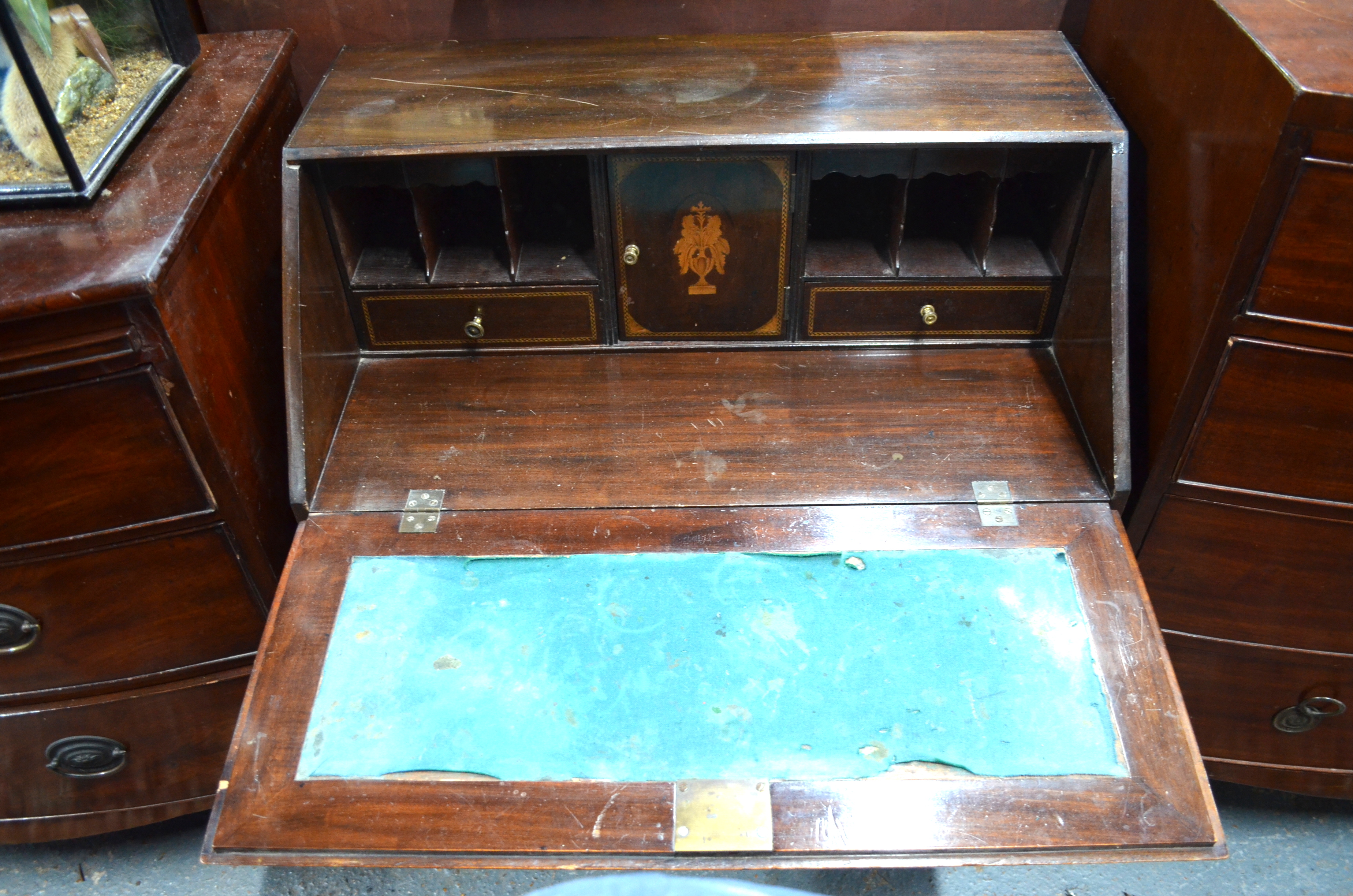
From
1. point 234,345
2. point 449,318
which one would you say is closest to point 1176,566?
point 449,318

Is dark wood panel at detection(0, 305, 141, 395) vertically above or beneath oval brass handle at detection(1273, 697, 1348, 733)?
above

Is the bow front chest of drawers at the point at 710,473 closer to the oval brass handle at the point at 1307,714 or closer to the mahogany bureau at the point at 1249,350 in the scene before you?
the mahogany bureau at the point at 1249,350

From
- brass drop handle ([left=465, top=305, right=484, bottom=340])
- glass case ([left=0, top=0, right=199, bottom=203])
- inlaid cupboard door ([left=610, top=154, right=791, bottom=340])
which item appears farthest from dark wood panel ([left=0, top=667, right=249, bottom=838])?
inlaid cupboard door ([left=610, top=154, right=791, bottom=340])

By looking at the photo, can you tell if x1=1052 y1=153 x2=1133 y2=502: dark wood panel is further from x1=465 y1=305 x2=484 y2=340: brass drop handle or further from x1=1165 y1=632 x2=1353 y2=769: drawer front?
x1=465 y1=305 x2=484 y2=340: brass drop handle

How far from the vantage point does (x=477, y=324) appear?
1619 millimetres

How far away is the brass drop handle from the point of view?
1.62 m

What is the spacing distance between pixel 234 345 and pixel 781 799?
40.3 inches

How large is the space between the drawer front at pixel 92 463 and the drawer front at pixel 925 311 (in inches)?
39.2

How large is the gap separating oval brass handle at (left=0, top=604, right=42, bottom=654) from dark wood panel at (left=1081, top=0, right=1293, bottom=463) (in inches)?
68.3

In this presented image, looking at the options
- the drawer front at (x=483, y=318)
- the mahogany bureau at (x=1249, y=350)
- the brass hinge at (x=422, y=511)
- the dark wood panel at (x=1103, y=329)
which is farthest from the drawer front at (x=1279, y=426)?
the brass hinge at (x=422, y=511)

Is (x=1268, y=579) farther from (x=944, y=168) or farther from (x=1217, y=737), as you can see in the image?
(x=944, y=168)

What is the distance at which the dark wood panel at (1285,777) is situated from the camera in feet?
5.96

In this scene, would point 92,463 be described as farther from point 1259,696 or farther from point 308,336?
point 1259,696

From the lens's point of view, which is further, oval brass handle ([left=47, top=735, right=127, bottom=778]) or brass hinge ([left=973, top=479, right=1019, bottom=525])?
oval brass handle ([left=47, top=735, right=127, bottom=778])
